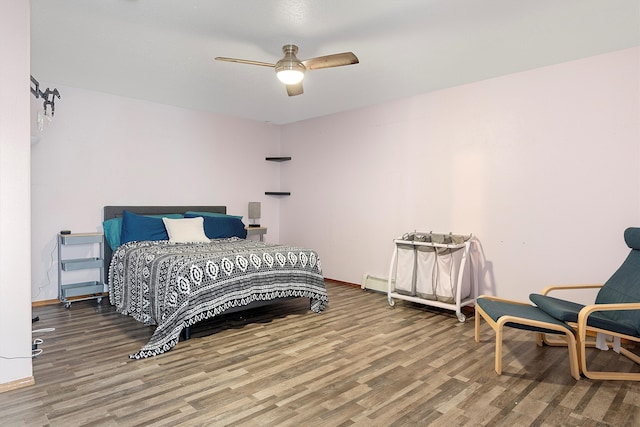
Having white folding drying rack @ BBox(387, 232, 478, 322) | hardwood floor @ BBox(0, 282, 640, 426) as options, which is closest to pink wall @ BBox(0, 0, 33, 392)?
hardwood floor @ BBox(0, 282, 640, 426)

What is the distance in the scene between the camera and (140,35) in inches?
122

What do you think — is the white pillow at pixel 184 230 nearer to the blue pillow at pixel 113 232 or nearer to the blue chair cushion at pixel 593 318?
the blue pillow at pixel 113 232

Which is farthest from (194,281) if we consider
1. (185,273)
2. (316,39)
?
(316,39)

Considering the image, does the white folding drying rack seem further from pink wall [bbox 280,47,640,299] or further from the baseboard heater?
the baseboard heater

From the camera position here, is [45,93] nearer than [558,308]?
No

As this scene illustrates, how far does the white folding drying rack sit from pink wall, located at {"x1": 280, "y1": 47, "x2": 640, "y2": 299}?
24 cm

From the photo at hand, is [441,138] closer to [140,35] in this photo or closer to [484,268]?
[484,268]

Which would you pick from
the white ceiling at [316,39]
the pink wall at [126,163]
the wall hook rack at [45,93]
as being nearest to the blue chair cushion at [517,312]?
the white ceiling at [316,39]

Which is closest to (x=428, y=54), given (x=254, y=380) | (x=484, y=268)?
(x=484, y=268)

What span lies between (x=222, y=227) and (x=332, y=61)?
118 inches

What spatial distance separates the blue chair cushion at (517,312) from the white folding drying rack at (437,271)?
79 cm

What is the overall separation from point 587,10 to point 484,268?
2.60 metres

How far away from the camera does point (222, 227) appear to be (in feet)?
17.1

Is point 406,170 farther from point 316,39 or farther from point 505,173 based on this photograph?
point 316,39
